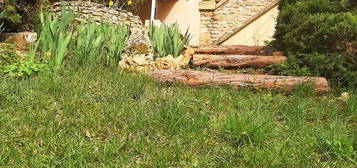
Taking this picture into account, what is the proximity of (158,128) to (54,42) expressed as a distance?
251 cm

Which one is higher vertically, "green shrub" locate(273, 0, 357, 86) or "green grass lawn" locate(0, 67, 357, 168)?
"green shrub" locate(273, 0, 357, 86)

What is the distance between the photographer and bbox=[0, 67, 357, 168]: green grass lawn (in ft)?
9.80

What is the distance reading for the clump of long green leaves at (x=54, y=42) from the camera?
16.8ft

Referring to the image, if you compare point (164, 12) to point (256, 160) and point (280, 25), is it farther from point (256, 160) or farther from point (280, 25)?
point (256, 160)

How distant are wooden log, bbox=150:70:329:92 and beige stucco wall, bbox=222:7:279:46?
487 centimetres

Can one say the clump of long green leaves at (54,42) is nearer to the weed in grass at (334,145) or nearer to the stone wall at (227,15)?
the weed in grass at (334,145)

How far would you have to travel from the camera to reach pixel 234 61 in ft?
22.1

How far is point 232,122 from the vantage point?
11.3 ft

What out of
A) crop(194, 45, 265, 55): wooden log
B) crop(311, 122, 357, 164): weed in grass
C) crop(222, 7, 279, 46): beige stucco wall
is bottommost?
crop(311, 122, 357, 164): weed in grass

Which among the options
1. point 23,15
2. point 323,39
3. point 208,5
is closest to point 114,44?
point 323,39

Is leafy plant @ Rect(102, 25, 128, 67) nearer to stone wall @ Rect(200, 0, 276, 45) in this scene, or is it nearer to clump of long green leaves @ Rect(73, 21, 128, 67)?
clump of long green leaves @ Rect(73, 21, 128, 67)

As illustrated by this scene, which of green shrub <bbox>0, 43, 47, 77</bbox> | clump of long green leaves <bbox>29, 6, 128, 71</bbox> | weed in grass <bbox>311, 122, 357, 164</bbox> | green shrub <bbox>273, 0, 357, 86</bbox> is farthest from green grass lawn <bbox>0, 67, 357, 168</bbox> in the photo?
green shrub <bbox>273, 0, 357, 86</bbox>

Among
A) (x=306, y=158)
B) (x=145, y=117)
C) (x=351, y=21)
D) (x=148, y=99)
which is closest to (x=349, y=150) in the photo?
(x=306, y=158)

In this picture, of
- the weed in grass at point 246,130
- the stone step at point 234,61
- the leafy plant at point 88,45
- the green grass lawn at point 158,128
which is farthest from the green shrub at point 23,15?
the weed in grass at point 246,130
